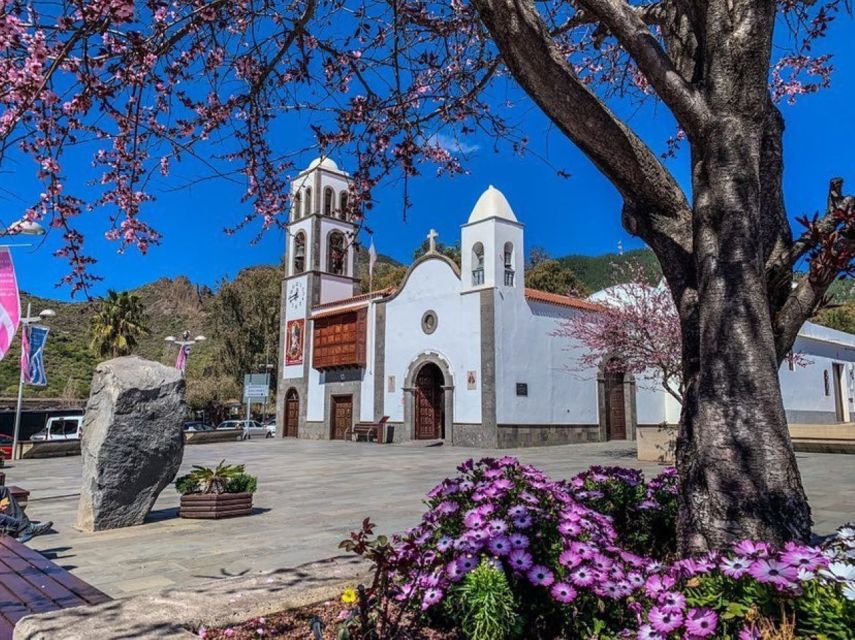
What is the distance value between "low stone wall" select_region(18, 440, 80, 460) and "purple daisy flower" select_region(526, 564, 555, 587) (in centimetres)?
2213

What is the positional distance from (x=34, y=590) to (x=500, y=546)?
9.56 feet

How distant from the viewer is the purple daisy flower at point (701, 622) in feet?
5.70

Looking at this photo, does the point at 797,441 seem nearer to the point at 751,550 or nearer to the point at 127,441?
the point at 127,441

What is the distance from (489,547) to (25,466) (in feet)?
61.6

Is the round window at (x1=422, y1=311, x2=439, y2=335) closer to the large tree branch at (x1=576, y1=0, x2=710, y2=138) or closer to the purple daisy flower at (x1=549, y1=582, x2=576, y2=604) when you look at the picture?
the large tree branch at (x1=576, y1=0, x2=710, y2=138)

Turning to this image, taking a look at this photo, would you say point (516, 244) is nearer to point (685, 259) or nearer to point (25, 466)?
point (25, 466)

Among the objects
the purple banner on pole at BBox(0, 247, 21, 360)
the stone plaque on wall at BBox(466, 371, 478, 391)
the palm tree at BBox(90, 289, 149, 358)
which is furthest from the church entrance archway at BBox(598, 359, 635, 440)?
the palm tree at BBox(90, 289, 149, 358)

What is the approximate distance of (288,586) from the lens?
310cm

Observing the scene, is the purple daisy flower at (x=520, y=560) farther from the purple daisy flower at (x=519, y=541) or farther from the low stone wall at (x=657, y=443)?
the low stone wall at (x=657, y=443)

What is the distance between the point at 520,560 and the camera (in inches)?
93.9

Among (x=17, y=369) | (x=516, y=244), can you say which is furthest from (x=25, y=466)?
(x=17, y=369)

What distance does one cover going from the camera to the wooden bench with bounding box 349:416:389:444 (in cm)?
2452

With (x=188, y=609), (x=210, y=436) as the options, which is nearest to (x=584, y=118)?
(x=188, y=609)

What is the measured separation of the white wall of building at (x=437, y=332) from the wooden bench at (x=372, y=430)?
50cm
